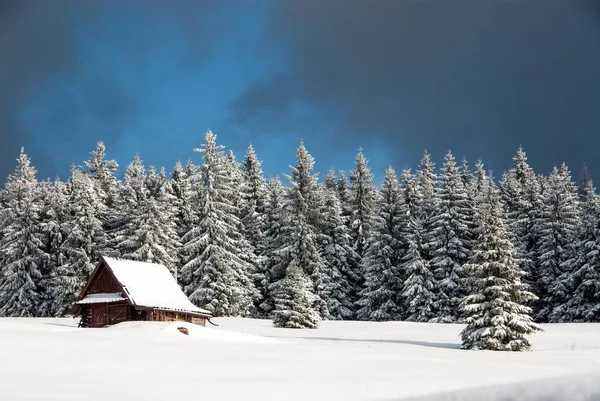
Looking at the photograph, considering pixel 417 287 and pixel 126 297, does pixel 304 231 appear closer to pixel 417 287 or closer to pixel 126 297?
pixel 417 287

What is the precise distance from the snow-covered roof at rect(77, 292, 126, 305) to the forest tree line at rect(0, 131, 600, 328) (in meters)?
12.6

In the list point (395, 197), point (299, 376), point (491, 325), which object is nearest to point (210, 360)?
point (299, 376)

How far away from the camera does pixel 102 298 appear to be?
140 feet

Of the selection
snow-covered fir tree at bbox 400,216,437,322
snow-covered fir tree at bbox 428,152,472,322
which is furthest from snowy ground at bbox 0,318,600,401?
snow-covered fir tree at bbox 400,216,437,322

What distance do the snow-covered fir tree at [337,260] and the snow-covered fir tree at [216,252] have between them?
780 cm

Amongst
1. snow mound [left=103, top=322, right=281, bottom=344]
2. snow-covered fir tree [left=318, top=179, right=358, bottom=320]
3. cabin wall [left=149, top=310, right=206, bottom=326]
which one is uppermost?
snow-covered fir tree [left=318, top=179, right=358, bottom=320]

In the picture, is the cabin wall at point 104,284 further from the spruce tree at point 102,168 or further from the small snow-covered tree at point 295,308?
the spruce tree at point 102,168

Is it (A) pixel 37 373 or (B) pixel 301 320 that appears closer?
(A) pixel 37 373

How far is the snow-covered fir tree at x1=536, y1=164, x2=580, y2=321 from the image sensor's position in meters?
56.4

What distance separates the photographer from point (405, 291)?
5738cm

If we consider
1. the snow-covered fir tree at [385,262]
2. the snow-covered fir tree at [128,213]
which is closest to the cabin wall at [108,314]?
the snow-covered fir tree at [128,213]

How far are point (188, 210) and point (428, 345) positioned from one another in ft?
132

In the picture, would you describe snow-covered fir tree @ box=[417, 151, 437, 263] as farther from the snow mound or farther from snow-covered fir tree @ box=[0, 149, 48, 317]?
snow-covered fir tree @ box=[0, 149, 48, 317]

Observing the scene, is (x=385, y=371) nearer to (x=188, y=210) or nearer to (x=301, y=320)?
(x=301, y=320)
